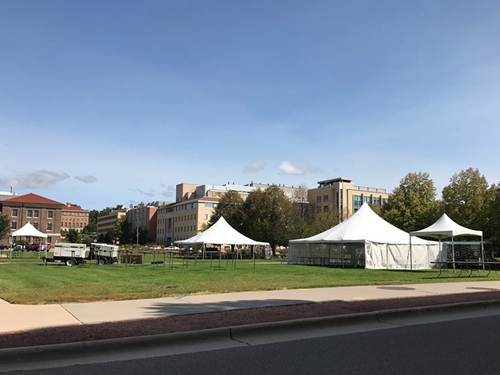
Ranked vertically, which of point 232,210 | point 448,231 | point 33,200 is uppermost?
point 33,200

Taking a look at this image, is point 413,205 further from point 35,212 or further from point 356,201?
point 35,212

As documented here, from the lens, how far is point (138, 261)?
3344 centimetres

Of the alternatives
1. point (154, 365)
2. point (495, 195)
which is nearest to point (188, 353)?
point (154, 365)

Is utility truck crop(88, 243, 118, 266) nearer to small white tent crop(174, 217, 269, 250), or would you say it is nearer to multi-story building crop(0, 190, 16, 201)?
small white tent crop(174, 217, 269, 250)

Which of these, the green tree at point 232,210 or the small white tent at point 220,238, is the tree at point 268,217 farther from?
the small white tent at point 220,238

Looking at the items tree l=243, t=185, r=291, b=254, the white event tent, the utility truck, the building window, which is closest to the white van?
the utility truck

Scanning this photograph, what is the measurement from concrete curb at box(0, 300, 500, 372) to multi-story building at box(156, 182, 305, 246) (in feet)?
360

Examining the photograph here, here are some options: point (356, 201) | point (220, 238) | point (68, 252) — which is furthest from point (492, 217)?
point (356, 201)

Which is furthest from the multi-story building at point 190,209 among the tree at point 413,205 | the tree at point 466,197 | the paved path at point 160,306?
the paved path at point 160,306

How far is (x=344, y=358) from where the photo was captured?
22.6ft

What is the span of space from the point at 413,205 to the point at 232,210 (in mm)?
26617

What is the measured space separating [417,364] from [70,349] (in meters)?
4.79

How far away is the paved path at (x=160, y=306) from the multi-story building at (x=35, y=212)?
10835 cm

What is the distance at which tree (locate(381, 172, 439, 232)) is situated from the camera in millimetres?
55531
